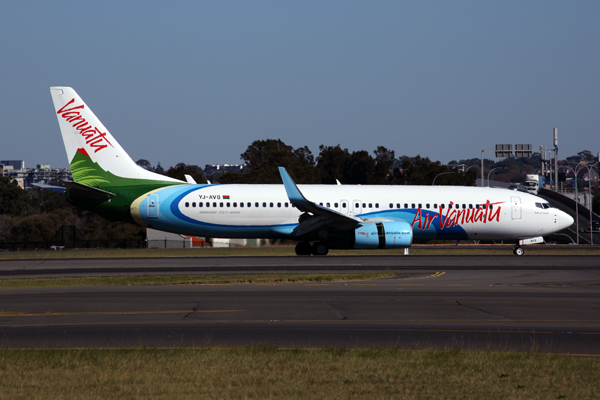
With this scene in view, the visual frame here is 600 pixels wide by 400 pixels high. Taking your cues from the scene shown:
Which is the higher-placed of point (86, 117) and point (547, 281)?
point (86, 117)

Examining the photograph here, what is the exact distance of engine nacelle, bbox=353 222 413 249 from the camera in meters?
30.6

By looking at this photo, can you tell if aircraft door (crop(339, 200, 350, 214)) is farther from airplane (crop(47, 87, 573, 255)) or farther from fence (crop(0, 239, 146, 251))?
fence (crop(0, 239, 146, 251))

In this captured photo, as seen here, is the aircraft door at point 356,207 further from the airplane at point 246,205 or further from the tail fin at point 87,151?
the tail fin at point 87,151

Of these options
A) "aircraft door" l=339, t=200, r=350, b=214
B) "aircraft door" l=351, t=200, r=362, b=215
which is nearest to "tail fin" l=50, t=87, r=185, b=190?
"aircraft door" l=339, t=200, r=350, b=214

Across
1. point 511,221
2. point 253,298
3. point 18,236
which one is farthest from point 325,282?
point 18,236

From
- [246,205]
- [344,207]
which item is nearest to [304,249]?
[344,207]

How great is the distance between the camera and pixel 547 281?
68.6 feet

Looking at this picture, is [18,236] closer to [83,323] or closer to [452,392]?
[83,323]

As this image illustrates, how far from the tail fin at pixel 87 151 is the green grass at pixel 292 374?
2257cm

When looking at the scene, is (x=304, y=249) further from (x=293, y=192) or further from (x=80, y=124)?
(x=80, y=124)

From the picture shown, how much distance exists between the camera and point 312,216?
31.5 metres

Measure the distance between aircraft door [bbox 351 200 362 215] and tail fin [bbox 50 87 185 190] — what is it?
33.5ft

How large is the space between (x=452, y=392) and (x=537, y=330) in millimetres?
5082

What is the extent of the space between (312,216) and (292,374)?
22.8 m
